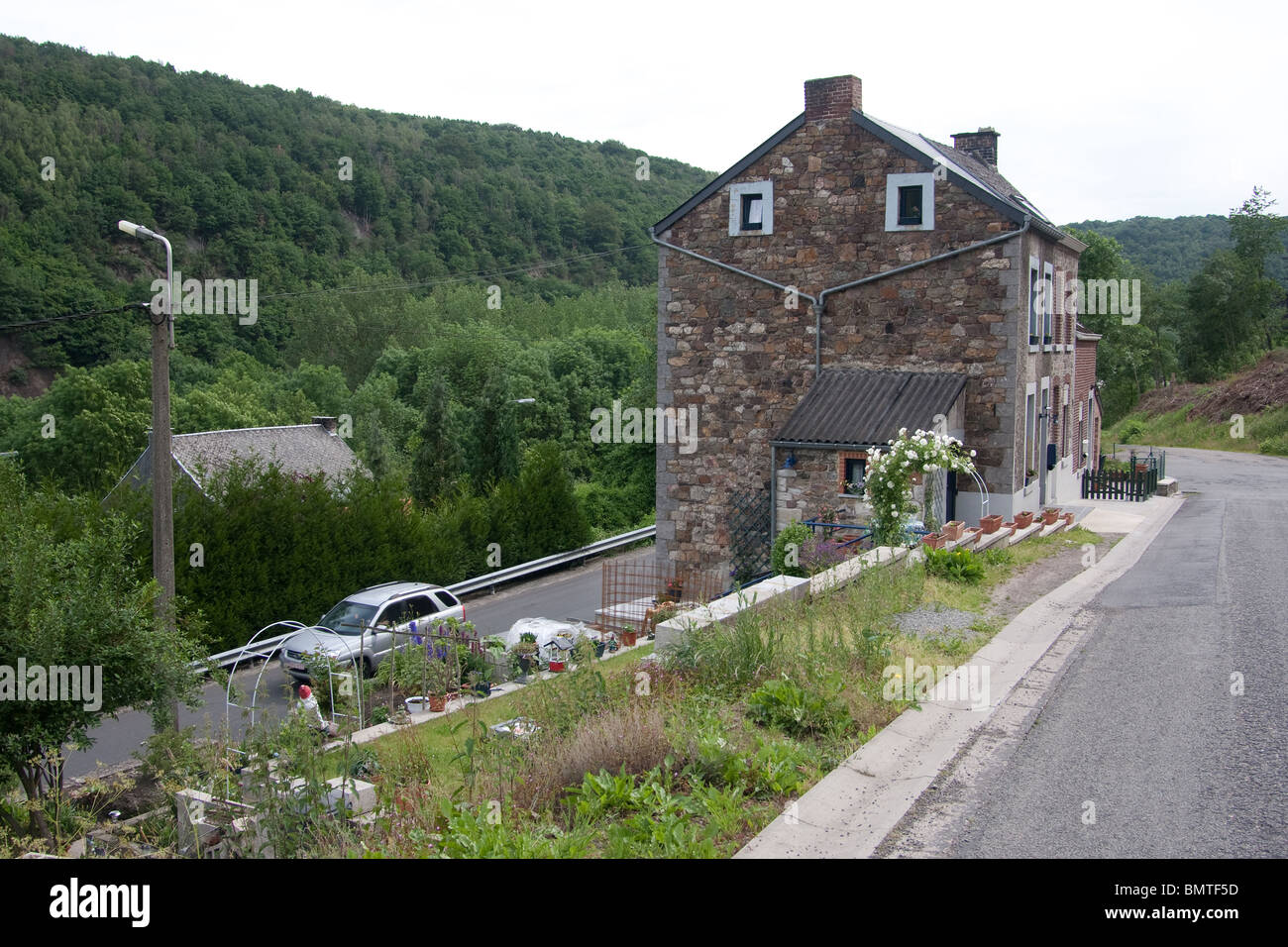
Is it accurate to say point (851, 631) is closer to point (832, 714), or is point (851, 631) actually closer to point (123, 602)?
point (832, 714)

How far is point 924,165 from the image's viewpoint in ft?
61.5

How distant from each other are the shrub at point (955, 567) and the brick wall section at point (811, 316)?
19.6 feet

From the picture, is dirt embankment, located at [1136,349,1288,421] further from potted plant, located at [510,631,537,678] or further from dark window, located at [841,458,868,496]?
potted plant, located at [510,631,537,678]

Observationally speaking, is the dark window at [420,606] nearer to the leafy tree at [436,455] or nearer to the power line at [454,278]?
the leafy tree at [436,455]

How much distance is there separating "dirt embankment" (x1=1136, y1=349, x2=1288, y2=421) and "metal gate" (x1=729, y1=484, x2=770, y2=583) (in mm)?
34681

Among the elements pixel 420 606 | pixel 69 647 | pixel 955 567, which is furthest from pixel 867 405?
pixel 69 647

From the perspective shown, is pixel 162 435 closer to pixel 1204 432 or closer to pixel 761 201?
pixel 761 201

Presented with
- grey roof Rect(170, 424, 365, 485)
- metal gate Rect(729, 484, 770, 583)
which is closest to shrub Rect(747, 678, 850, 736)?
metal gate Rect(729, 484, 770, 583)

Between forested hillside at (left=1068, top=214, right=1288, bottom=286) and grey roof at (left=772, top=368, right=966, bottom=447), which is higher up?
forested hillside at (left=1068, top=214, right=1288, bottom=286)

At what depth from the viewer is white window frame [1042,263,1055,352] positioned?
20.3m

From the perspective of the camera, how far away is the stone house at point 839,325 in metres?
18.3

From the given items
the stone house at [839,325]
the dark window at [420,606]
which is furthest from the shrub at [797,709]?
the dark window at [420,606]

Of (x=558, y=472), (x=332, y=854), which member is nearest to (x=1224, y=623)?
(x=332, y=854)
